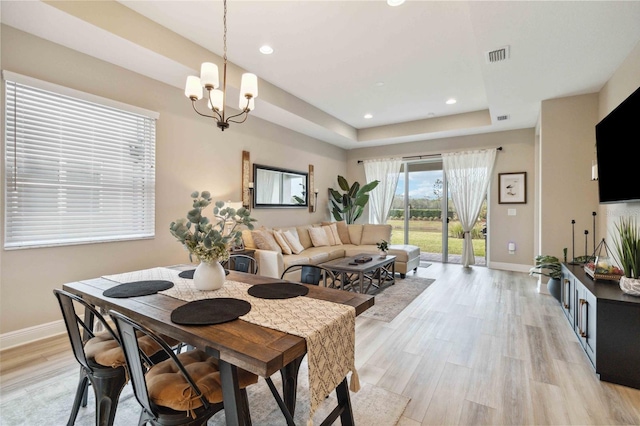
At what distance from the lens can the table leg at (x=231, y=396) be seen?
1117 mm

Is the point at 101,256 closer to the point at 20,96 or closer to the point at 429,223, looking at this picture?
the point at 20,96

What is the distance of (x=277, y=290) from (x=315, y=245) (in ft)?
12.4

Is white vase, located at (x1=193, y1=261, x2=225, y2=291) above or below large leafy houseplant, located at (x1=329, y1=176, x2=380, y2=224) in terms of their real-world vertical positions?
below

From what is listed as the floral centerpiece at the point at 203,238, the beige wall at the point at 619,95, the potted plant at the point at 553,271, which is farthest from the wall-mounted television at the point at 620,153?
the floral centerpiece at the point at 203,238

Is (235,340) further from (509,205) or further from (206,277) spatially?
(509,205)

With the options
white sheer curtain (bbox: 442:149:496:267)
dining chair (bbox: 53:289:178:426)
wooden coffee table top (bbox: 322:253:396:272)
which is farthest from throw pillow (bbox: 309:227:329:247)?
dining chair (bbox: 53:289:178:426)

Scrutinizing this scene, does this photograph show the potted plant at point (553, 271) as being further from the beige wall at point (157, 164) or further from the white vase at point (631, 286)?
the beige wall at point (157, 164)

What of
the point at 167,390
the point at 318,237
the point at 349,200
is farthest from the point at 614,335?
the point at 349,200

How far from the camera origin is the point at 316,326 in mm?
1254

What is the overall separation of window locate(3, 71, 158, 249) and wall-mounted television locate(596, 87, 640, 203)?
457cm

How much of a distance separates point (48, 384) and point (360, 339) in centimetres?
236

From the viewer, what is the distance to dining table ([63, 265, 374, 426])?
40.8 inches

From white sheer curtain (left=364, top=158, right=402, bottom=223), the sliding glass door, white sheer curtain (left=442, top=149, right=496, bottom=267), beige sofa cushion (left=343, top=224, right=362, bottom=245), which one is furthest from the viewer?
white sheer curtain (left=364, top=158, right=402, bottom=223)

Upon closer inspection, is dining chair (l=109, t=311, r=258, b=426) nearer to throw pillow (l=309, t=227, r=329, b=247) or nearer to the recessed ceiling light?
the recessed ceiling light
